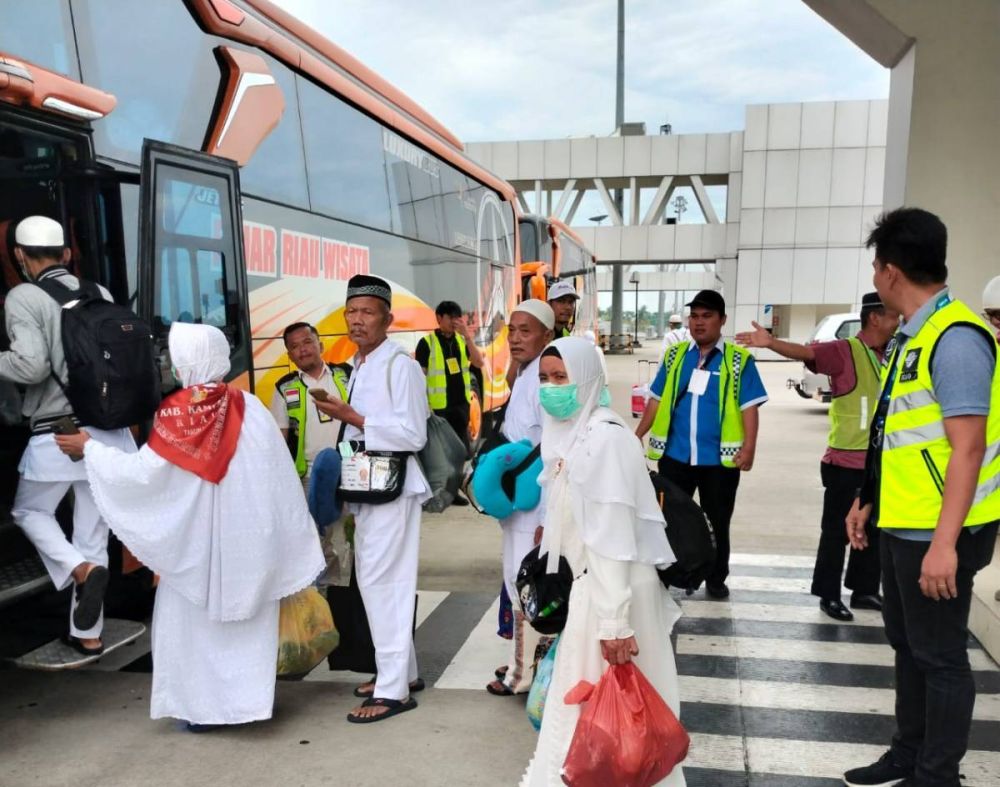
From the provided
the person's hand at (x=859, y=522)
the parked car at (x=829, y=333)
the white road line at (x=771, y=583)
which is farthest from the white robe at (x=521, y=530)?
the parked car at (x=829, y=333)

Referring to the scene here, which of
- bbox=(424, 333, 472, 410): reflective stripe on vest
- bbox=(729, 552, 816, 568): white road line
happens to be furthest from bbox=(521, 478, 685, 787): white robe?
bbox=(424, 333, 472, 410): reflective stripe on vest

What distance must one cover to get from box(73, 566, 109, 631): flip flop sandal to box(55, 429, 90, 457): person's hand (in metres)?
0.67

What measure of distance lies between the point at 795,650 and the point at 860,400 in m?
1.46

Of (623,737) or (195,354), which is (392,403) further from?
(623,737)

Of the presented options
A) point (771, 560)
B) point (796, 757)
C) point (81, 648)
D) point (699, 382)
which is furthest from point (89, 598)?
point (771, 560)

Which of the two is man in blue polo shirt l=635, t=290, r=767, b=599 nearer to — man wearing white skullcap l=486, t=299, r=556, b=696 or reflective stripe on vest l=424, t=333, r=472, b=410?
man wearing white skullcap l=486, t=299, r=556, b=696

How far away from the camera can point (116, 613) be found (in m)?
4.55

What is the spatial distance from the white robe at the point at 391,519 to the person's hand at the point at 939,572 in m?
2.04

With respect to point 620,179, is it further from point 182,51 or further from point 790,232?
point 182,51

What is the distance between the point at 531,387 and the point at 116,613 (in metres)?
2.76

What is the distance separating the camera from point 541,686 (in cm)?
289

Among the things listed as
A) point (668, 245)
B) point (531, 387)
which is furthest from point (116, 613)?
point (668, 245)

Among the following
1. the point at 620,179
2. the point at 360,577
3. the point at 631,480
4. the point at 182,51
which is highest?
the point at 620,179

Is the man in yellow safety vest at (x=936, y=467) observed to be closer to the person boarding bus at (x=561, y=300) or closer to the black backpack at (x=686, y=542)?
the black backpack at (x=686, y=542)
